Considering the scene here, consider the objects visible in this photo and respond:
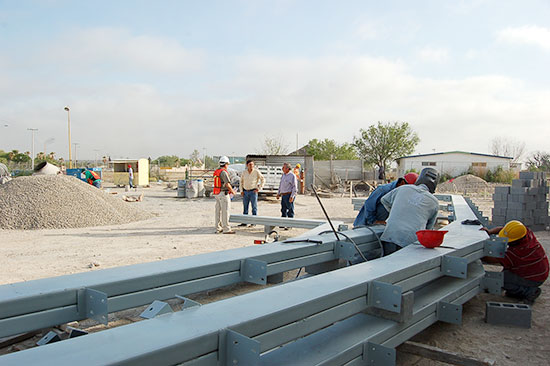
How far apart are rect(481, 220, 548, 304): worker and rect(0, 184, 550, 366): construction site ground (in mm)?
222

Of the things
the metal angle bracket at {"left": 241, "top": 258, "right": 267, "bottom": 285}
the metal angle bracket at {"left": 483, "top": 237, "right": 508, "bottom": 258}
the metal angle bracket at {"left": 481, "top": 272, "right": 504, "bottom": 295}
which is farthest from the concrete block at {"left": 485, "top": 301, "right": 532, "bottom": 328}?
the metal angle bracket at {"left": 241, "top": 258, "right": 267, "bottom": 285}

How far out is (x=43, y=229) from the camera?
414 inches

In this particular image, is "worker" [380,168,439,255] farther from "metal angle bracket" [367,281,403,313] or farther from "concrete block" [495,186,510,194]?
"concrete block" [495,186,510,194]

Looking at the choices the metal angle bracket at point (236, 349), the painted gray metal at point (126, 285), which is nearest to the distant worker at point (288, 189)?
the painted gray metal at point (126, 285)

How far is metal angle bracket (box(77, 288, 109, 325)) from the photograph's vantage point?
254 centimetres

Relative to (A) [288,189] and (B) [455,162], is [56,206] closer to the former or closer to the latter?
(A) [288,189]

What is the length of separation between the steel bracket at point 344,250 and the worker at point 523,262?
6.41 feet

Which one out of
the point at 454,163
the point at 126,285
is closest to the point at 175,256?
the point at 126,285

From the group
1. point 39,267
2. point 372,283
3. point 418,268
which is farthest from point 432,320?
point 39,267

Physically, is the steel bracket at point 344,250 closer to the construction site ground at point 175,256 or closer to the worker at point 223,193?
the construction site ground at point 175,256

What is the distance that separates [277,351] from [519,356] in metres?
2.54

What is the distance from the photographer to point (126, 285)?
2.82 m

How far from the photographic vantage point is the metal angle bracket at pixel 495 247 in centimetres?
451

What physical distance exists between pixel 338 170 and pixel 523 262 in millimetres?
25071
